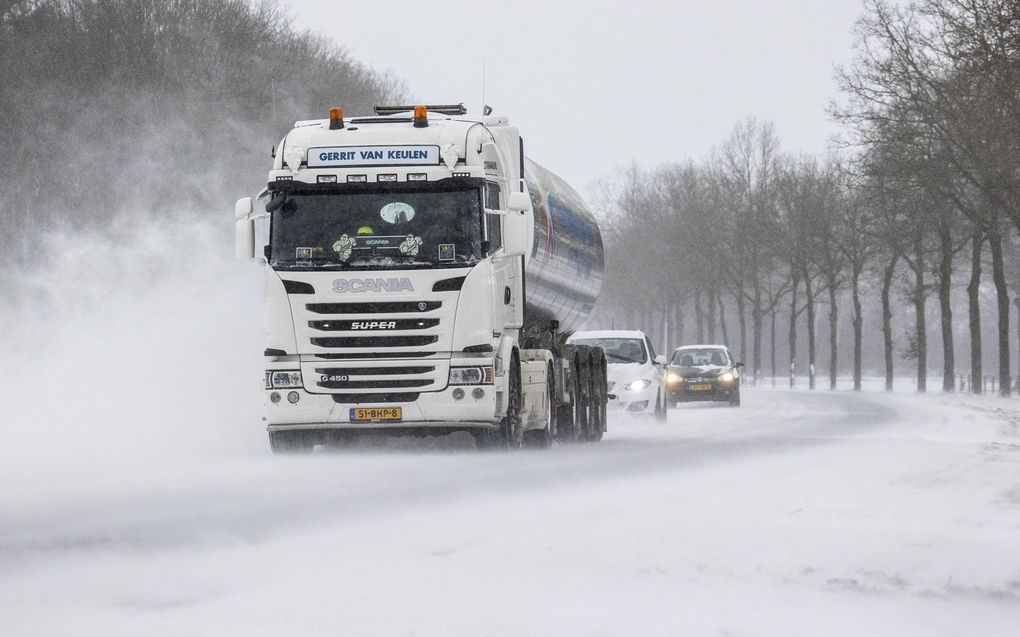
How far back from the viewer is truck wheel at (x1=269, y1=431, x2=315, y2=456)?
18031mm

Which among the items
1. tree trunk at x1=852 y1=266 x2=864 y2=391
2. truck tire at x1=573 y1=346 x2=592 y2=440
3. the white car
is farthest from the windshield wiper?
tree trunk at x1=852 y1=266 x2=864 y2=391

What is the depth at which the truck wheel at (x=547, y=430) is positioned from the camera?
67.2 ft

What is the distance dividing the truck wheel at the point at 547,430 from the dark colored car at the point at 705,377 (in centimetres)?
2471

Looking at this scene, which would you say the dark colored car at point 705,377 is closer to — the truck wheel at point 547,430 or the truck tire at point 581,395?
the truck tire at point 581,395

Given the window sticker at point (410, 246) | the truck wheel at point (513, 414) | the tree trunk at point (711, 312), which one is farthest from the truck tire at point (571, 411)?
the tree trunk at point (711, 312)

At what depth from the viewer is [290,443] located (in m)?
18.1

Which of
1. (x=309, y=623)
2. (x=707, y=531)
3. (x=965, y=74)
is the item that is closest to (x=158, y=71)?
(x=965, y=74)

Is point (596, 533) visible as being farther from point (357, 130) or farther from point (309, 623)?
point (357, 130)

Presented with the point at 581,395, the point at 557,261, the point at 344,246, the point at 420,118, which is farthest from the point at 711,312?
the point at 344,246

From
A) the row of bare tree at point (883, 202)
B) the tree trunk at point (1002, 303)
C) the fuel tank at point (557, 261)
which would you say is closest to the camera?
the fuel tank at point (557, 261)

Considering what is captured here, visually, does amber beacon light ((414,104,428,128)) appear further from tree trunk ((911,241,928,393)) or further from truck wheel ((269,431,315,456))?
tree trunk ((911,241,928,393))

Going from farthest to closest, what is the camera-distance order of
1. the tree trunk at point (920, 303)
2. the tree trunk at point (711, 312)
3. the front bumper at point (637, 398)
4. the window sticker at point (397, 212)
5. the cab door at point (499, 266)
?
1. the tree trunk at point (711, 312)
2. the tree trunk at point (920, 303)
3. the front bumper at point (637, 398)
4. the cab door at point (499, 266)
5. the window sticker at point (397, 212)

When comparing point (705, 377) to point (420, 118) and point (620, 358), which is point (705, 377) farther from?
point (420, 118)

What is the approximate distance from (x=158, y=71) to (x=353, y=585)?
3973cm
